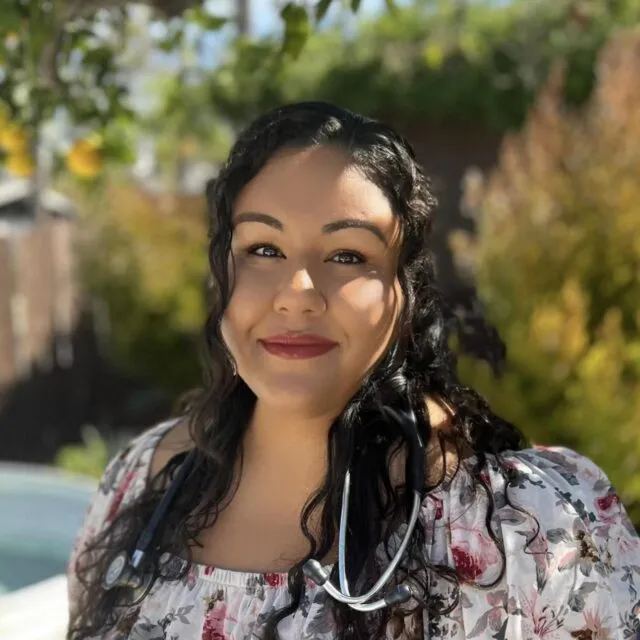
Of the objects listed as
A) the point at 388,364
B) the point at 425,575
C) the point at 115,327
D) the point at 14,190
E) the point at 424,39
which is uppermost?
the point at 424,39

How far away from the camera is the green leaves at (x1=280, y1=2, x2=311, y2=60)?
1.59 meters

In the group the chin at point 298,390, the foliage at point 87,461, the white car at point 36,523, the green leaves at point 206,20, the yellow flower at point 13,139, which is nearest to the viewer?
the chin at point 298,390

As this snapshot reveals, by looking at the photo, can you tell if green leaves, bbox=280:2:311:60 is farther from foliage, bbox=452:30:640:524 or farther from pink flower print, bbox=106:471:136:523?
foliage, bbox=452:30:640:524

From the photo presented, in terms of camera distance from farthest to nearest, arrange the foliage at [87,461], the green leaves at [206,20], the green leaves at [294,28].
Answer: the foliage at [87,461] → the green leaves at [206,20] → the green leaves at [294,28]

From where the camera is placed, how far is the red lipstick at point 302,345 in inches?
47.7

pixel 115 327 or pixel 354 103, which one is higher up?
pixel 354 103

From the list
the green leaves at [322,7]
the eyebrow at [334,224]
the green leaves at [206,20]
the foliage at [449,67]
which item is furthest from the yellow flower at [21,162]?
the foliage at [449,67]

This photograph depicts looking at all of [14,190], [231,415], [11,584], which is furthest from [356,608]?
[14,190]

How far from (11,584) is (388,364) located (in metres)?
1.99

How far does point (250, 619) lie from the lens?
1202mm

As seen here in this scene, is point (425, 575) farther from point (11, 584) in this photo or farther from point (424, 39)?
point (424, 39)

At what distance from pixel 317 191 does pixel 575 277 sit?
6.35 feet

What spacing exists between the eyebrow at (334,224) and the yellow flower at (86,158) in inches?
38.1

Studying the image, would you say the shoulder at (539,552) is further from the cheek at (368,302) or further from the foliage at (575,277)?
the foliage at (575,277)
